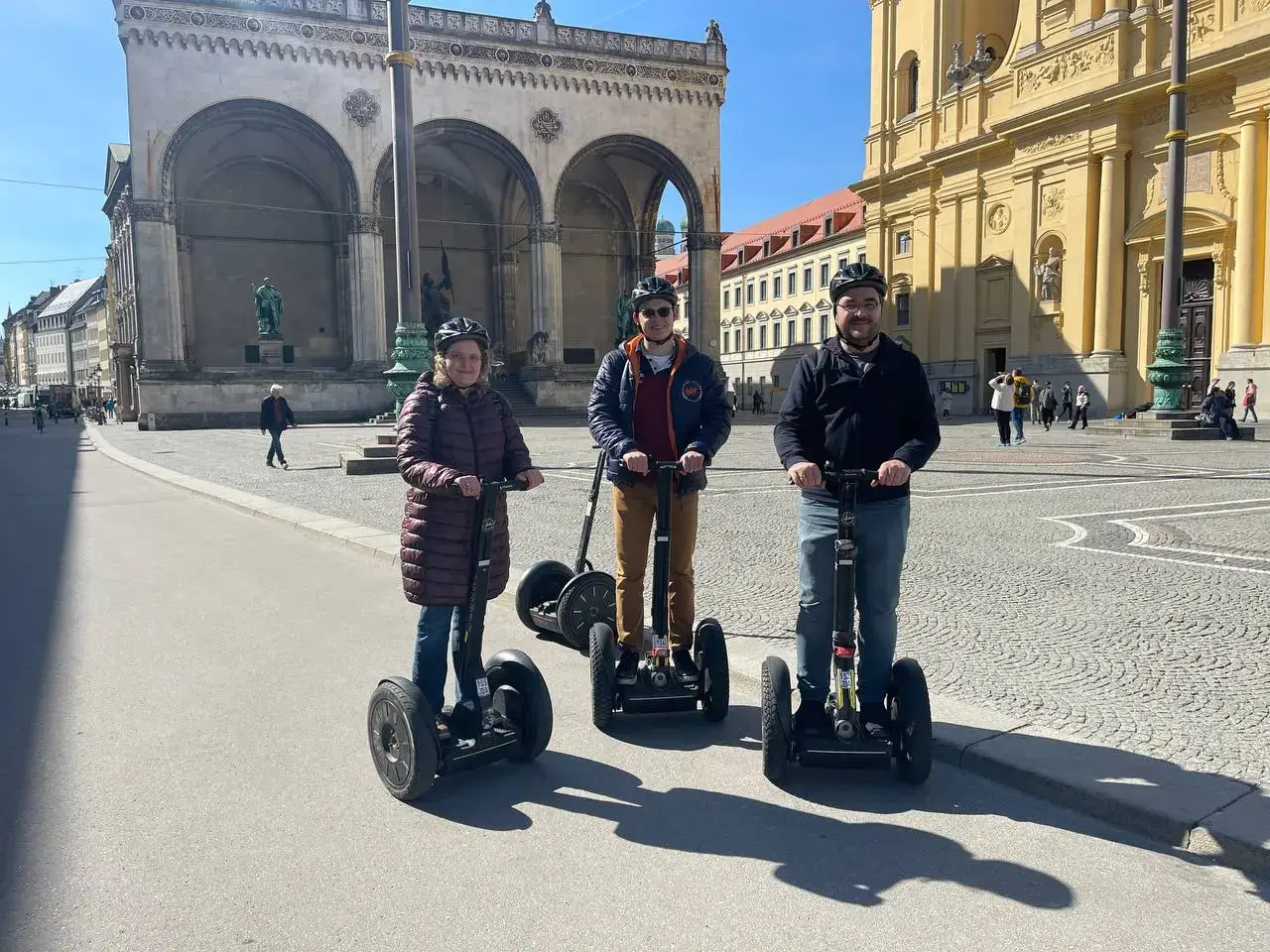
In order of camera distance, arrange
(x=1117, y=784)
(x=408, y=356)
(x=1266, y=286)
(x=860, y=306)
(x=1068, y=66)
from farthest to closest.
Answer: (x=1068, y=66) < (x=1266, y=286) < (x=408, y=356) < (x=860, y=306) < (x=1117, y=784)

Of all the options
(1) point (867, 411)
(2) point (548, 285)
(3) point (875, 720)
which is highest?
(2) point (548, 285)

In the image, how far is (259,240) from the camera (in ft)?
140

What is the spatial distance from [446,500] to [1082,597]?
4333 millimetres

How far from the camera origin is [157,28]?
3481 centimetres

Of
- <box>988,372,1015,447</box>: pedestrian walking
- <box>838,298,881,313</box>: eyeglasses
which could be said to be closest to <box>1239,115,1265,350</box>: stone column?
<box>988,372,1015,447</box>: pedestrian walking

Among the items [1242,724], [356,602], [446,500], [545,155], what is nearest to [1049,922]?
[1242,724]

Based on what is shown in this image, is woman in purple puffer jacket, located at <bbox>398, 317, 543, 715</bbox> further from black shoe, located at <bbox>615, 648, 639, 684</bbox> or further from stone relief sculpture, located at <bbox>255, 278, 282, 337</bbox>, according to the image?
stone relief sculpture, located at <bbox>255, 278, 282, 337</bbox>

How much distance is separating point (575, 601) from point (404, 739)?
5.79ft

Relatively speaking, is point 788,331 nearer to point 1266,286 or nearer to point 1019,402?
point 1266,286

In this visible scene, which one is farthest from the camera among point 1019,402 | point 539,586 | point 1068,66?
point 1068,66

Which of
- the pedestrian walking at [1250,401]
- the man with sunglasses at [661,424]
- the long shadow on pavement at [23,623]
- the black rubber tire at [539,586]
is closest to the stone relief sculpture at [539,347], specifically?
the pedestrian walking at [1250,401]

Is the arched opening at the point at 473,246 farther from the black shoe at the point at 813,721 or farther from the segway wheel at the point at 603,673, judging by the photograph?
the black shoe at the point at 813,721

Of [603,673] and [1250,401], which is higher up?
[1250,401]

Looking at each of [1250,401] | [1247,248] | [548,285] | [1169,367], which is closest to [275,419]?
[1169,367]
